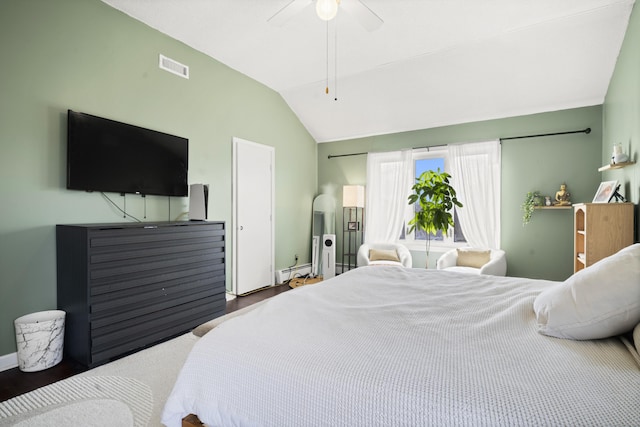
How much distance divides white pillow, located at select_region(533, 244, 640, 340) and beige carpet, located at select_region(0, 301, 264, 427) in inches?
74.5

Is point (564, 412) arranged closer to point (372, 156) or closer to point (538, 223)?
point (538, 223)

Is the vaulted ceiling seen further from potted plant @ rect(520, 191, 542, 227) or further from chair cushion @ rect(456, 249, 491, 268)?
chair cushion @ rect(456, 249, 491, 268)

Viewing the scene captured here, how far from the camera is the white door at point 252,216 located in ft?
13.8

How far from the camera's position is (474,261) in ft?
13.6

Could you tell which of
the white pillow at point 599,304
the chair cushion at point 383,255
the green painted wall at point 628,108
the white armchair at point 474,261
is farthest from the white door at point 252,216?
the green painted wall at point 628,108

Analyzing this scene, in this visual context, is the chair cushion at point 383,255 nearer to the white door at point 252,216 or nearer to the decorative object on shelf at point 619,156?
the white door at point 252,216

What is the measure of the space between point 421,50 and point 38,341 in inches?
174

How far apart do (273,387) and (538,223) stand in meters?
4.26

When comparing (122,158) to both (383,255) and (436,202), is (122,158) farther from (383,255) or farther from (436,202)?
(436,202)

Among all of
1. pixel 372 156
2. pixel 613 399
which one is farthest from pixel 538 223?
pixel 613 399

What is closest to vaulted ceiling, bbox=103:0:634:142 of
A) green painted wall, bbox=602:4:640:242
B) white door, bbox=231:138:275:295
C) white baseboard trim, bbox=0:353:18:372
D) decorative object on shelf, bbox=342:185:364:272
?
green painted wall, bbox=602:4:640:242

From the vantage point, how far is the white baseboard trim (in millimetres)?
2275

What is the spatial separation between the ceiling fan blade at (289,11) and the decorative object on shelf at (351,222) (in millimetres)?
2941

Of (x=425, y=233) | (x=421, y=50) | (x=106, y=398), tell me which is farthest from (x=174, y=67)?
(x=425, y=233)
